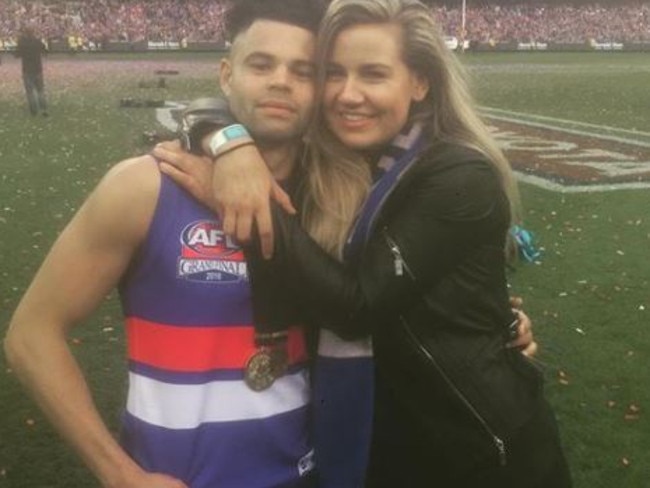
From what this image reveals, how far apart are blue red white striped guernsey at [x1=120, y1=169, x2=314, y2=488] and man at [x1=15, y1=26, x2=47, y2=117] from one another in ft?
71.7

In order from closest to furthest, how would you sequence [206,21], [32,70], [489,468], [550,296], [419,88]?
[489,468] < [419,88] < [550,296] < [32,70] < [206,21]

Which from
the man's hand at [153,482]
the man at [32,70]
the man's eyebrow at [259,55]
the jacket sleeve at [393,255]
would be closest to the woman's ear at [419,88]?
the jacket sleeve at [393,255]

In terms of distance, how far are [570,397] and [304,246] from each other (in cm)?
421

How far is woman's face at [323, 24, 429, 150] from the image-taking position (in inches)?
96.3

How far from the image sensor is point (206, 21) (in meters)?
65.6

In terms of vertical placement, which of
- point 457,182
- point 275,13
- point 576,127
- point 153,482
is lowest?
point 576,127

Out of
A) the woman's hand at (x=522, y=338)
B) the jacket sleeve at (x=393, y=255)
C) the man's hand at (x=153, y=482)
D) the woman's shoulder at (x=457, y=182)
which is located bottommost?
the man's hand at (x=153, y=482)

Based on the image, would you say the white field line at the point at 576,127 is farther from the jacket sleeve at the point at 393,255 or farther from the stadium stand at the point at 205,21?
the stadium stand at the point at 205,21

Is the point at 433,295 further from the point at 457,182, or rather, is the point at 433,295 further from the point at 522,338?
the point at 522,338

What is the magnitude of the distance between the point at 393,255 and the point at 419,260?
0.22 ft

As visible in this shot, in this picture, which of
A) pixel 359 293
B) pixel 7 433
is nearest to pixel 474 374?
pixel 359 293

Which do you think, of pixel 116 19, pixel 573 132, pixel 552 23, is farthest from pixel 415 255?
pixel 552 23

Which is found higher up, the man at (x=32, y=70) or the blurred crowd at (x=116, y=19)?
the man at (x=32, y=70)

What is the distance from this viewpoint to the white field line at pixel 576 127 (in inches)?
739
